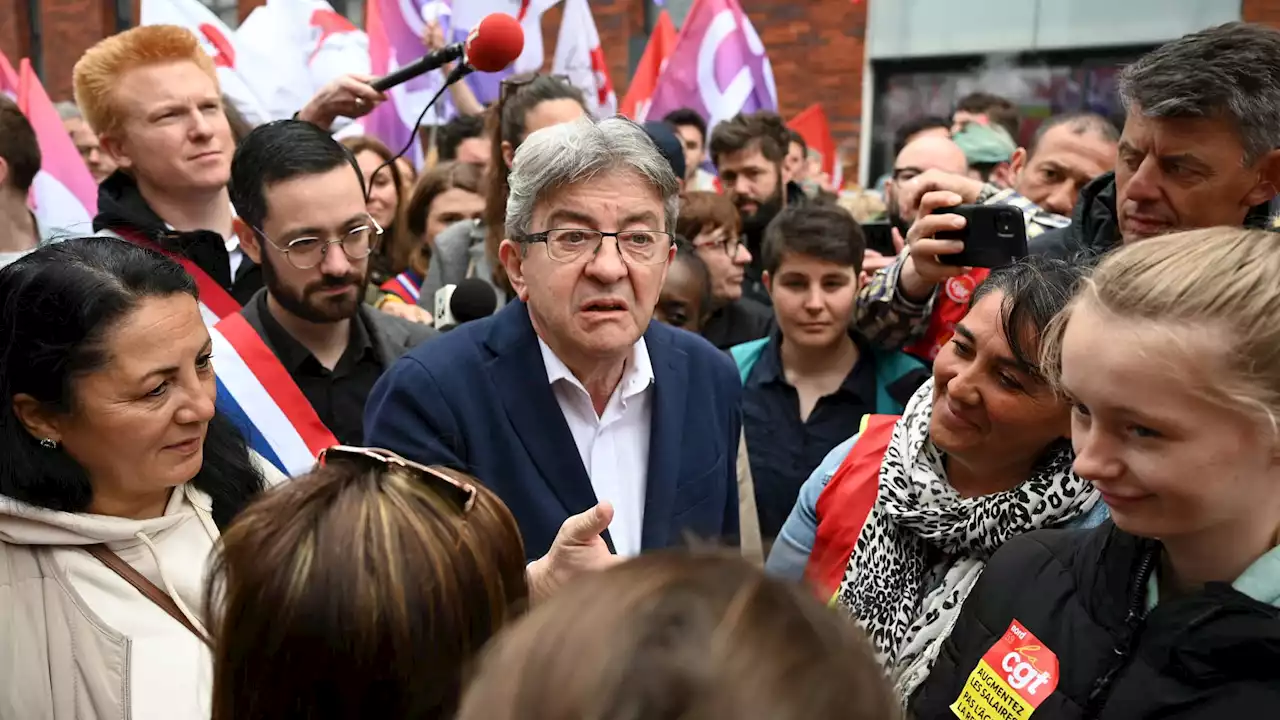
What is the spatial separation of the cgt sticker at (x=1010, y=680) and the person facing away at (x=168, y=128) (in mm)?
2324

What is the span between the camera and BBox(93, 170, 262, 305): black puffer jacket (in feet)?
9.83

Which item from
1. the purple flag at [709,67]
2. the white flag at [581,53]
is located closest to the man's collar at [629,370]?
the white flag at [581,53]

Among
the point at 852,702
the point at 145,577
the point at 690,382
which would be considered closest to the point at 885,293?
the point at 690,382

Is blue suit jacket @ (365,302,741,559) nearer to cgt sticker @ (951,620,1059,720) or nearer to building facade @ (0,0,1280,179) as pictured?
cgt sticker @ (951,620,1059,720)

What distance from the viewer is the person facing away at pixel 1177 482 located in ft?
4.01

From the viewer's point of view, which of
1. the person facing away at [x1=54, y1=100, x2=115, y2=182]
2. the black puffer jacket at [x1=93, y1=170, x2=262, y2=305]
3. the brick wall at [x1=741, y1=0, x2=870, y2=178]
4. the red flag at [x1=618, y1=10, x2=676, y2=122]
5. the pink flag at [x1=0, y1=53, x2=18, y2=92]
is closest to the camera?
the black puffer jacket at [x1=93, y1=170, x2=262, y2=305]

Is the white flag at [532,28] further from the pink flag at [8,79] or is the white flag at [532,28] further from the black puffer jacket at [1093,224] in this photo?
the black puffer jacket at [1093,224]

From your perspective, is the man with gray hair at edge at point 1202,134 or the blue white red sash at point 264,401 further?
the blue white red sash at point 264,401

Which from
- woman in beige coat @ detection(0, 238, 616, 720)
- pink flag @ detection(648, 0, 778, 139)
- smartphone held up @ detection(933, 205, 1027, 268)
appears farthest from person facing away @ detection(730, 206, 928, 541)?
pink flag @ detection(648, 0, 778, 139)

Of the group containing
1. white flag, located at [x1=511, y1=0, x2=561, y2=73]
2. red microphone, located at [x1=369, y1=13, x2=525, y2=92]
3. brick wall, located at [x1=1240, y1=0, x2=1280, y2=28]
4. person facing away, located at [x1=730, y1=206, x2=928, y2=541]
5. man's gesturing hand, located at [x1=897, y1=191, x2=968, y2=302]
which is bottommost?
person facing away, located at [x1=730, y1=206, x2=928, y2=541]

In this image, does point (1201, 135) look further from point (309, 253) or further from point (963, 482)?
point (309, 253)

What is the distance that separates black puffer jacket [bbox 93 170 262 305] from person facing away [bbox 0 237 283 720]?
1104mm

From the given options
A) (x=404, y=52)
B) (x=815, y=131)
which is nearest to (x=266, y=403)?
(x=404, y=52)

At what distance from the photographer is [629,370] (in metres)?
2.18
